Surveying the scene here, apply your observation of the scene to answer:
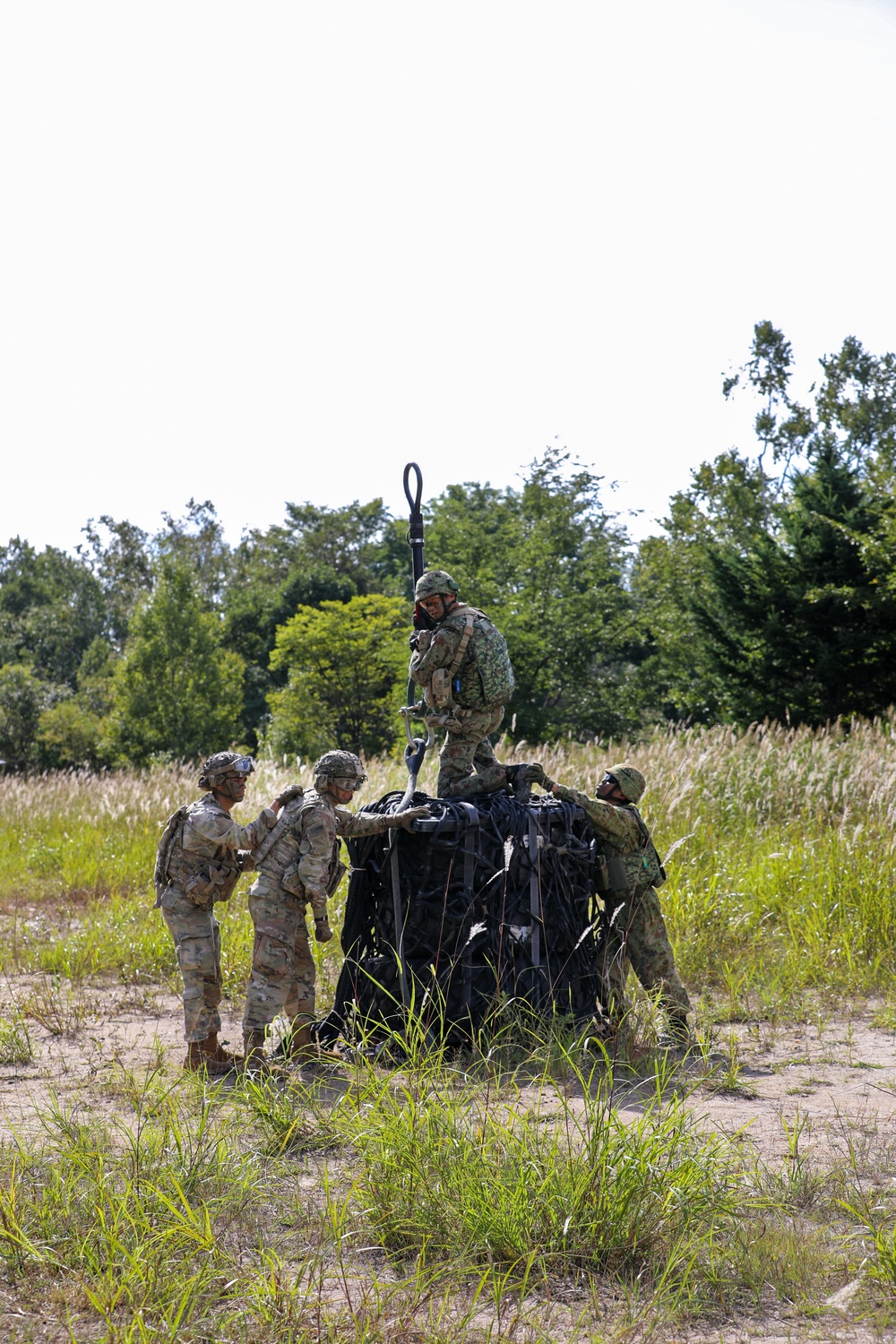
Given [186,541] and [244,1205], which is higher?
[186,541]

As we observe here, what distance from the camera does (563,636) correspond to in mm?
25391

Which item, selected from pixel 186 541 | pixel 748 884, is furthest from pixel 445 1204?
pixel 186 541

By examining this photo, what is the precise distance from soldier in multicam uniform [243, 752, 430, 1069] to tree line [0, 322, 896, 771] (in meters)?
7.27

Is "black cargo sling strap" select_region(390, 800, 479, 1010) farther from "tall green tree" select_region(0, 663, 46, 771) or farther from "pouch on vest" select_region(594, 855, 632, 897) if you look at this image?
"tall green tree" select_region(0, 663, 46, 771)

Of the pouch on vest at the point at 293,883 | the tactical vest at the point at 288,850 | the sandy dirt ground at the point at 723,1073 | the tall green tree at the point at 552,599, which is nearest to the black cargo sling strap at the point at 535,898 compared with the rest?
the sandy dirt ground at the point at 723,1073

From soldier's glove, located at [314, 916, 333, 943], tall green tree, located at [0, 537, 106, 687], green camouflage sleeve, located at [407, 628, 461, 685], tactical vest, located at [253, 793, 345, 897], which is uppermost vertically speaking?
tall green tree, located at [0, 537, 106, 687]

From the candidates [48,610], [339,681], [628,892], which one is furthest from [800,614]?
[48,610]

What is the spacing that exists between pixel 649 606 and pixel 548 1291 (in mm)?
27881

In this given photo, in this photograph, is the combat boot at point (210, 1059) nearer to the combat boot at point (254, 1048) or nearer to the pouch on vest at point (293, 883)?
the combat boot at point (254, 1048)

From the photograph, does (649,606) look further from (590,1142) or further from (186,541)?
(186,541)

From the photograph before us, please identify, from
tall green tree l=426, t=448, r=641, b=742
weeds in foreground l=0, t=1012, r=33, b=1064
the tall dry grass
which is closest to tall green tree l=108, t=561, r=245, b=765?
tall green tree l=426, t=448, r=641, b=742

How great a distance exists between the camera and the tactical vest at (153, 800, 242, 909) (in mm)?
5766

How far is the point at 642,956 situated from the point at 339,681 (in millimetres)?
27007

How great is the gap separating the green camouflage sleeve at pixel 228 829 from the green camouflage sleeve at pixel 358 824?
34 cm
